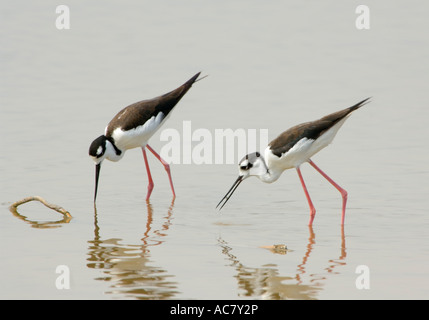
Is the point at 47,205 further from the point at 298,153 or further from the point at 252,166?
the point at 298,153

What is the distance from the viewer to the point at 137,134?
1070 centimetres

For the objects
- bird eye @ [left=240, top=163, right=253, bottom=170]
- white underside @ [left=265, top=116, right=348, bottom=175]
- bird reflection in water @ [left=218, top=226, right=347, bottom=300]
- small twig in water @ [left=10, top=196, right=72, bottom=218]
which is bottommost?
bird reflection in water @ [left=218, top=226, right=347, bottom=300]

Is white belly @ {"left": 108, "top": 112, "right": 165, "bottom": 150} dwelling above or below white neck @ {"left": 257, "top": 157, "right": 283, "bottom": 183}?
above

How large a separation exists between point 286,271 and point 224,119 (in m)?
6.53

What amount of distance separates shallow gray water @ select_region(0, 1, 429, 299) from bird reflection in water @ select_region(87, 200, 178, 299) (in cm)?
3

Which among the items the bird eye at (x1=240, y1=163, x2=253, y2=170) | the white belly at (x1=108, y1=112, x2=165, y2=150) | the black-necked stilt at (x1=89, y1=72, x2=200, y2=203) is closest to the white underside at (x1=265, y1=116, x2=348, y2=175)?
the bird eye at (x1=240, y1=163, x2=253, y2=170)

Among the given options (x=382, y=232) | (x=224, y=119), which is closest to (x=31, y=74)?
(x=224, y=119)

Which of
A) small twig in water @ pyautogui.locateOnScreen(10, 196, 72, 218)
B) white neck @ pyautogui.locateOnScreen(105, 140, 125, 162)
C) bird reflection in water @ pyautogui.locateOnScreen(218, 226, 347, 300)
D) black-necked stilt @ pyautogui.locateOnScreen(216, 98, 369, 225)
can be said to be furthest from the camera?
white neck @ pyautogui.locateOnScreen(105, 140, 125, 162)

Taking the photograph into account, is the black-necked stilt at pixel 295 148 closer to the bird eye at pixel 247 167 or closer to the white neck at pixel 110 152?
the bird eye at pixel 247 167

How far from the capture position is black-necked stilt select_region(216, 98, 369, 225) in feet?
30.7

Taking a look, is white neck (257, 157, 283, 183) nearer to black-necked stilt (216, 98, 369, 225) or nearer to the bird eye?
black-necked stilt (216, 98, 369, 225)

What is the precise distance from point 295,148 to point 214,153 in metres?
2.99

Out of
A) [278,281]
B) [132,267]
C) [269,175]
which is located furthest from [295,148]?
[132,267]
